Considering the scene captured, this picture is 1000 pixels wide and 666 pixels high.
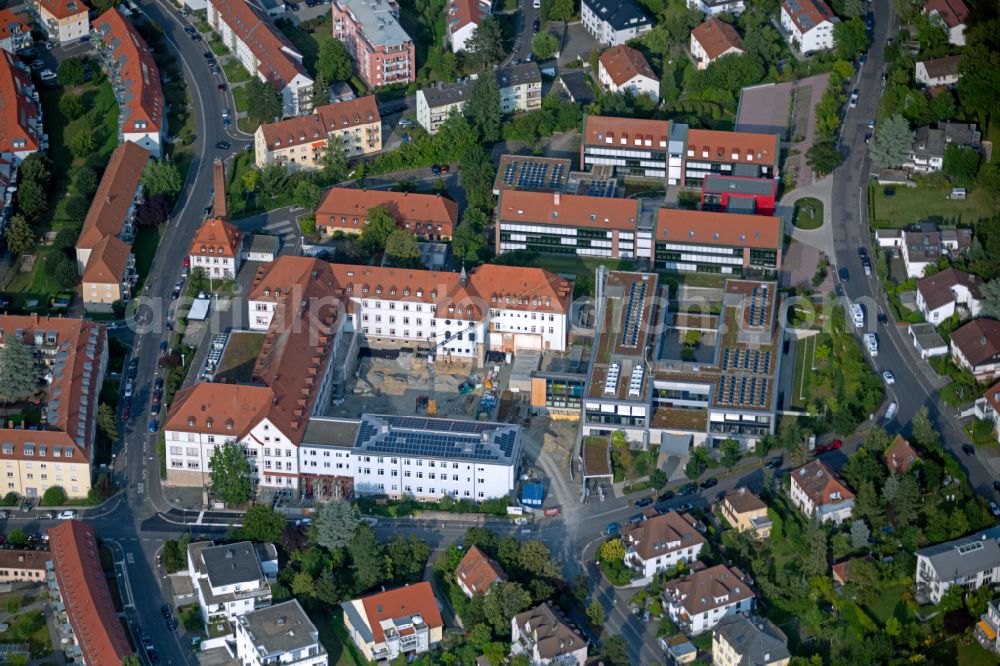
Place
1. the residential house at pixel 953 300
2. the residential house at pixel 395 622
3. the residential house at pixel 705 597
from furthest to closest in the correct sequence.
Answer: the residential house at pixel 953 300 < the residential house at pixel 705 597 < the residential house at pixel 395 622

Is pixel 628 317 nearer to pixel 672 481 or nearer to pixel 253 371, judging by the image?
pixel 672 481

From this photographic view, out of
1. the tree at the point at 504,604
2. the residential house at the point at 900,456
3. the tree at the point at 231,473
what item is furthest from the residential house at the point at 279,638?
the residential house at the point at 900,456

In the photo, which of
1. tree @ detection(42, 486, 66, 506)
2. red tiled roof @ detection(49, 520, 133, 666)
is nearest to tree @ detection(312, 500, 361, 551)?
red tiled roof @ detection(49, 520, 133, 666)

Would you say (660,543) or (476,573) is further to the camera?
(660,543)

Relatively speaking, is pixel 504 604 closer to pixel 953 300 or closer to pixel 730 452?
pixel 730 452

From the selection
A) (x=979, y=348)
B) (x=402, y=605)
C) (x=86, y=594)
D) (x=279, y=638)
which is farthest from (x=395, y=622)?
(x=979, y=348)

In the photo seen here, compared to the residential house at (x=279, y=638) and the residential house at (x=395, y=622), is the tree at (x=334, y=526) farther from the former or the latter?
the residential house at (x=279, y=638)

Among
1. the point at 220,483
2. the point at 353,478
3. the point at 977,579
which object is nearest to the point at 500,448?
the point at 353,478
